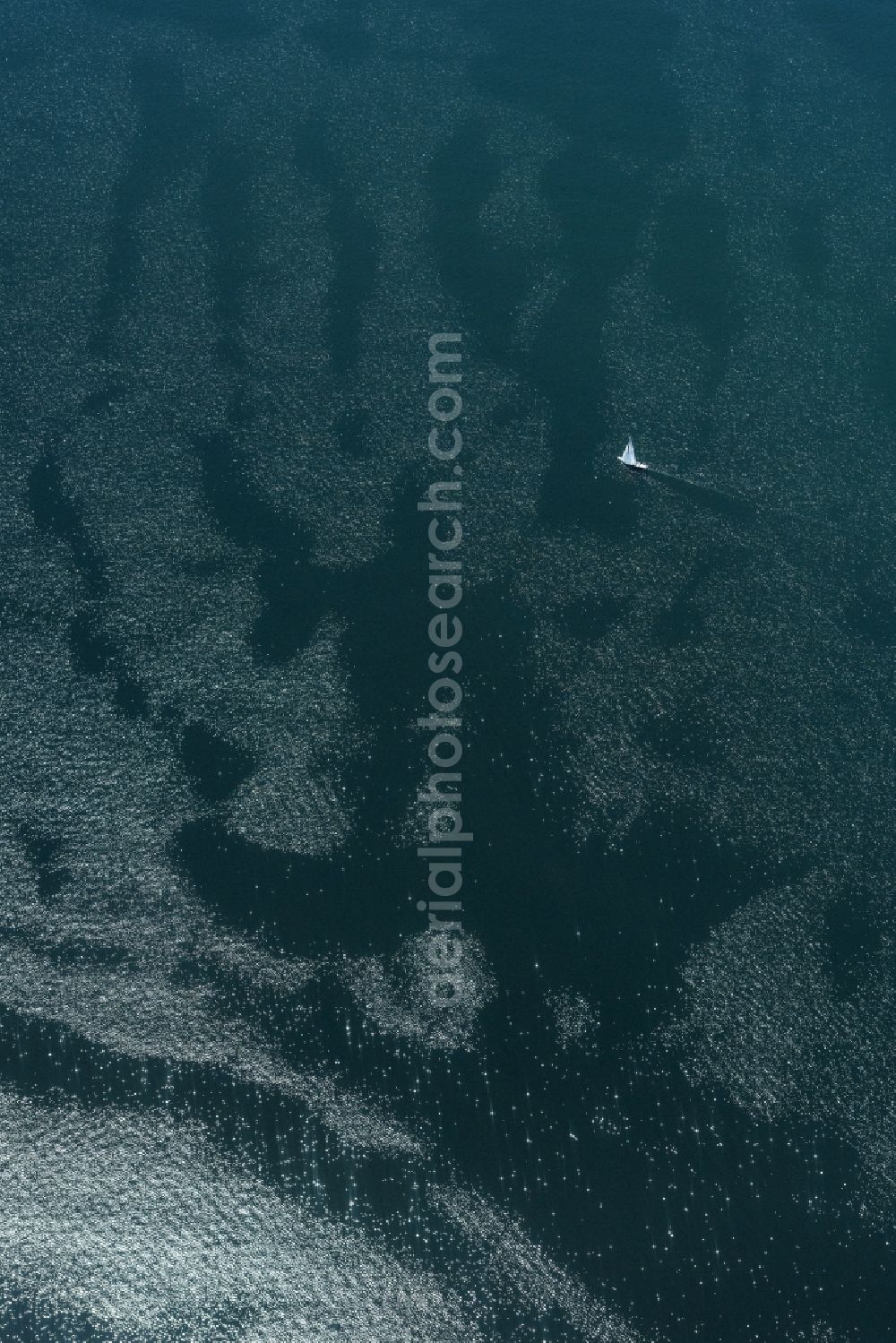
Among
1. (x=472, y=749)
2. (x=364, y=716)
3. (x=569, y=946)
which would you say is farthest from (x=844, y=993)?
(x=364, y=716)

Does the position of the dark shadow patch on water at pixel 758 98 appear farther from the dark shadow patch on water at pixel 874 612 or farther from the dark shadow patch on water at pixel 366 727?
the dark shadow patch on water at pixel 366 727

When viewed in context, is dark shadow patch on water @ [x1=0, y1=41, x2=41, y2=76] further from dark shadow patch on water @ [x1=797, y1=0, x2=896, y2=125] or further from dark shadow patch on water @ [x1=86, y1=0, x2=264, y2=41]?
dark shadow patch on water @ [x1=797, y1=0, x2=896, y2=125]

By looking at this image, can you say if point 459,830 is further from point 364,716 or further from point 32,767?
point 32,767

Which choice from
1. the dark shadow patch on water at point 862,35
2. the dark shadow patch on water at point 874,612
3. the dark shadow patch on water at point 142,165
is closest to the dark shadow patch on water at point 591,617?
the dark shadow patch on water at point 874,612

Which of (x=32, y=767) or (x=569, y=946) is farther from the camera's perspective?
(x=32, y=767)

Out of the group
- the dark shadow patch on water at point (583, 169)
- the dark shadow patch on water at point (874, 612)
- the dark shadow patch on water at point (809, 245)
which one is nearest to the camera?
the dark shadow patch on water at point (874, 612)

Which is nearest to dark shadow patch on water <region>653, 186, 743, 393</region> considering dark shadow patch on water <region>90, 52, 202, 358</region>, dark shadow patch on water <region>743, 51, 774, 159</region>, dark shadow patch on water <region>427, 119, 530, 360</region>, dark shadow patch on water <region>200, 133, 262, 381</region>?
dark shadow patch on water <region>743, 51, 774, 159</region>

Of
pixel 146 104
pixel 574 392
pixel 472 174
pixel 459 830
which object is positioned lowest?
pixel 459 830
